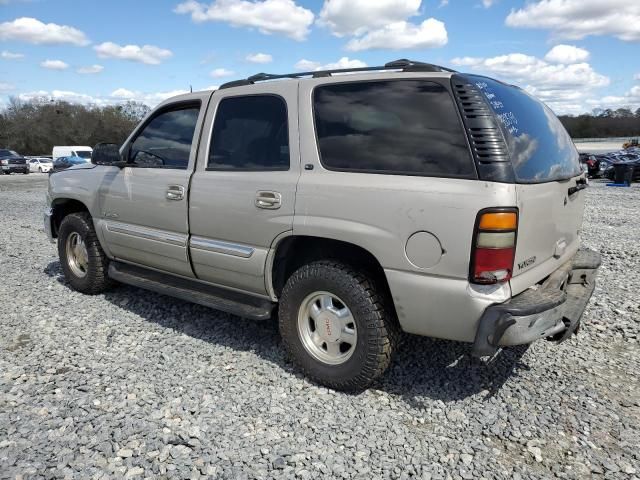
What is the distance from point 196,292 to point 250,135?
4.23 feet

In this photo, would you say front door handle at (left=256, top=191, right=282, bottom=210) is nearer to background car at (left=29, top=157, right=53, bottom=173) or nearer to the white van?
the white van

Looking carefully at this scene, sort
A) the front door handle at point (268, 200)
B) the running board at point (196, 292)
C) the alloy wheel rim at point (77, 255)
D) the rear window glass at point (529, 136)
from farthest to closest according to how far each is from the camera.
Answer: the alloy wheel rim at point (77, 255), the running board at point (196, 292), the front door handle at point (268, 200), the rear window glass at point (529, 136)

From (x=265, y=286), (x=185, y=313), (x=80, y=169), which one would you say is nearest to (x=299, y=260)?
(x=265, y=286)

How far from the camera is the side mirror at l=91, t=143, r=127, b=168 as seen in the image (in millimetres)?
4438

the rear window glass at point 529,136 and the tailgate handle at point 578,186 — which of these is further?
the tailgate handle at point 578,186

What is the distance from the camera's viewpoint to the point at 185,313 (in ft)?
15.2

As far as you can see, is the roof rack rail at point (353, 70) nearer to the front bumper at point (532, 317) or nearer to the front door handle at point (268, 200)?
the front door handle at point (268, 200)

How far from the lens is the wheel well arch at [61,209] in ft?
17.1

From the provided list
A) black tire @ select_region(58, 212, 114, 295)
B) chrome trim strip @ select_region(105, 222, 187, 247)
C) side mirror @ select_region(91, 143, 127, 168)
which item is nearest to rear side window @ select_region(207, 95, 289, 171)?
chrome trim strip @ select_region(105, 222, 187, 247)

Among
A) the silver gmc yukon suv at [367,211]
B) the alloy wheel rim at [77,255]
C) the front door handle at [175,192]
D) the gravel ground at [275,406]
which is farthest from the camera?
the alloy wheel rim at [77,255]

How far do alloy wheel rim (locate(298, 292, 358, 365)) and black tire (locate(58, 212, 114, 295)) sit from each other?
254 cm

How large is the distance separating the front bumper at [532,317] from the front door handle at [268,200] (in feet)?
4.74

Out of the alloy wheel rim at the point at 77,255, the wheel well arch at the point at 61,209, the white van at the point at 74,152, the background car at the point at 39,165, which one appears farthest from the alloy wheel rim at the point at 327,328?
the background car at the point at 39,165

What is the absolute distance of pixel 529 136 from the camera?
301 cm
